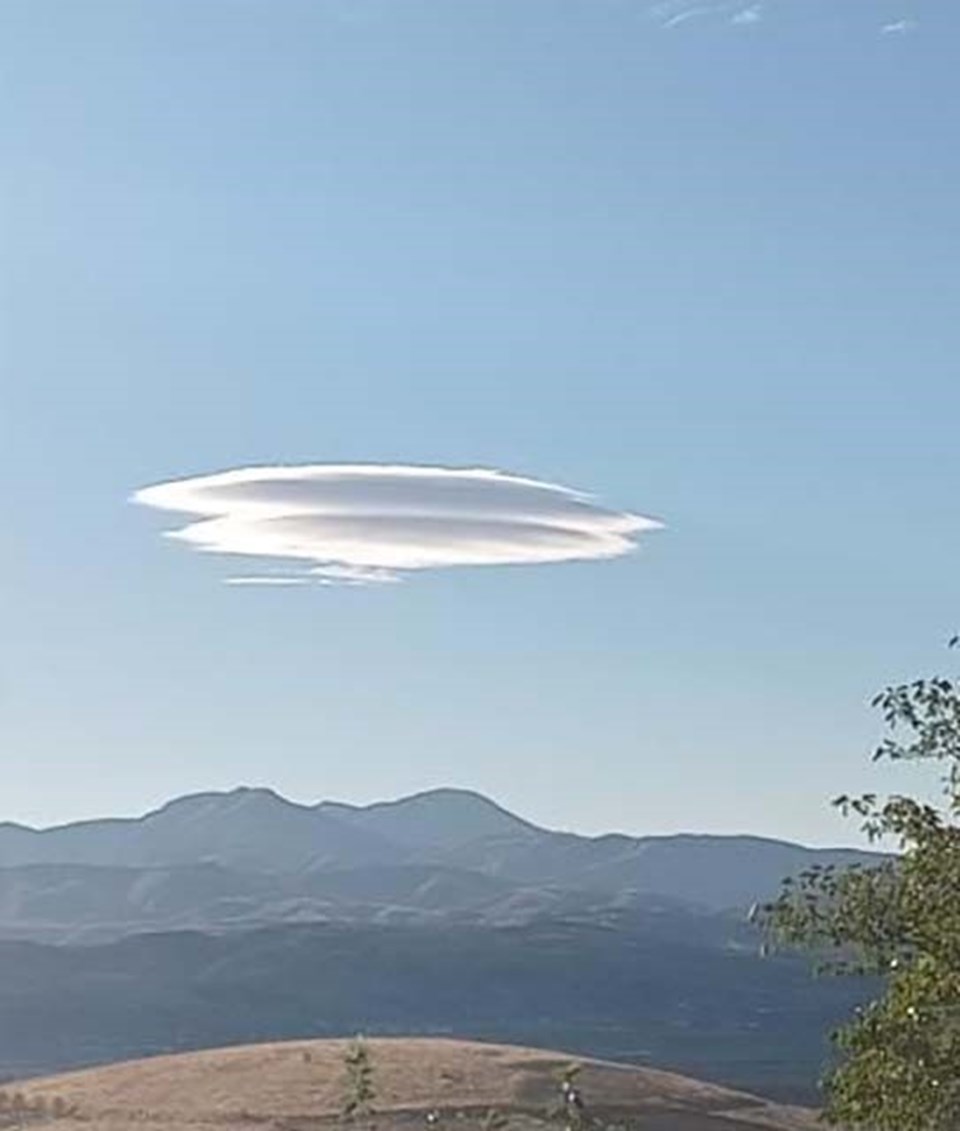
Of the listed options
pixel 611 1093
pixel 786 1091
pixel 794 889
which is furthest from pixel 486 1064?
pixel 794 889

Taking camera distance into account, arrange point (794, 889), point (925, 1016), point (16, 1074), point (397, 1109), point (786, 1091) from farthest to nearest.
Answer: point (16, 1074)
point (786, 1091)
point (397, 1109)
point (794, 889)
point (925, 1016)

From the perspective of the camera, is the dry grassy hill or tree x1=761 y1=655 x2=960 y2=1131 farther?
the dry grassy hill

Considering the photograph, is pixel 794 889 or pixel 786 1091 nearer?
pixel 794 889

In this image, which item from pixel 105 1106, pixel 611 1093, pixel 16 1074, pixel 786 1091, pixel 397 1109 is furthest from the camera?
pixel 16 1074

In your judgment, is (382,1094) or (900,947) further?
(382,1094)

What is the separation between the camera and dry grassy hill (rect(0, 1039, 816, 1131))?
7819cm

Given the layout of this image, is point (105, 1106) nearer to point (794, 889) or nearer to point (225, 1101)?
point (225, 1101)

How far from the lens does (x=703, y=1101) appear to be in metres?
97.5

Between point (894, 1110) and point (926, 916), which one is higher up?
point (926, 916)

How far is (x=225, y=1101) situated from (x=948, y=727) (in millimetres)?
66192

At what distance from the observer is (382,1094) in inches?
3297

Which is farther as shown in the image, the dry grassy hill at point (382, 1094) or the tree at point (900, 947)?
the dry grassy hill at point (382, 1094)

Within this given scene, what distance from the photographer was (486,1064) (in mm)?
97562

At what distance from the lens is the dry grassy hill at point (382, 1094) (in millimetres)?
78188
